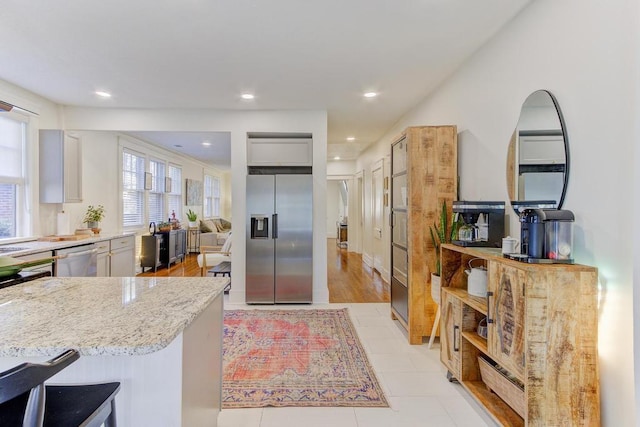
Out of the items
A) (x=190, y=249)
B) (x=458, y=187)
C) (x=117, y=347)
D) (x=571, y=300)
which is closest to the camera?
Result: (x=117, y=347)

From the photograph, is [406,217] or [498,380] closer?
[498,380]

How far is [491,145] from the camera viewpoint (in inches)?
102

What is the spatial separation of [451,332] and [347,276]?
3.69 m

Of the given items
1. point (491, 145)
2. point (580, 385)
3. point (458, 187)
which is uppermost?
point (491, 145)

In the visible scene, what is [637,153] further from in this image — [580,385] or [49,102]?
[49,102]

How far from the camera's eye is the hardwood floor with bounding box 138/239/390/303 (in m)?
4.70

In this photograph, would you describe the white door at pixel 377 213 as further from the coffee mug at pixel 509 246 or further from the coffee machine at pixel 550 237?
the coffee machine at pixel 550 237

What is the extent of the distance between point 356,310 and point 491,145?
2.49 metres

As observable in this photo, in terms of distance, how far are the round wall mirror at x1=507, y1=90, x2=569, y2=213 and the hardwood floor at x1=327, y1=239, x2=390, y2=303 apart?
9.06 ft

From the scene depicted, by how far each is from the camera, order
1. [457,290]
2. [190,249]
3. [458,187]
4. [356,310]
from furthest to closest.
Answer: [190,249] → [356,310] → [458,187] → [457,290]

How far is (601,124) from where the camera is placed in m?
1.59

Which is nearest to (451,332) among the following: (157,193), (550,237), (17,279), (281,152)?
(550,237)

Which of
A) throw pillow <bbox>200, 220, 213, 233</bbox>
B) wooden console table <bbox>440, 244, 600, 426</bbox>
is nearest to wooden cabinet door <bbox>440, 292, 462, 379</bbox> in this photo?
wooden console table <bbox>440, 244, 600, 426</bbox>

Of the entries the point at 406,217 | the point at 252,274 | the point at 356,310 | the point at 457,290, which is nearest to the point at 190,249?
the point at 252,274
